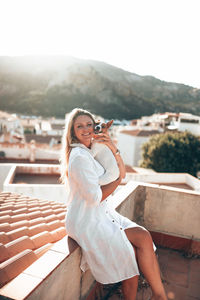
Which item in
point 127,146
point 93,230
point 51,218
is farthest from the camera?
point 127,146

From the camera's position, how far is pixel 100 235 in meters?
1.89

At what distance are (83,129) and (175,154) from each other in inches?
697

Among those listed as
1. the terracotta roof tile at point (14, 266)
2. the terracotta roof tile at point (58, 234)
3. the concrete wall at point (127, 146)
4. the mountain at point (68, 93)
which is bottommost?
the concrete wall at point (127, 146)

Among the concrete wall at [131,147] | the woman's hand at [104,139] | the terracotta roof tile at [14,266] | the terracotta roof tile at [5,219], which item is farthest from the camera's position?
the concrete wall at [131,147]

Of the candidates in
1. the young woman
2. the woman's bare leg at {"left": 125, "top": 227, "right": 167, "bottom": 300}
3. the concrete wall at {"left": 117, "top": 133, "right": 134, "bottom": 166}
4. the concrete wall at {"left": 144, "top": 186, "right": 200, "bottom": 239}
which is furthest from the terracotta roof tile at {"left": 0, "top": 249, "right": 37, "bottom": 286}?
the concrete wall at {"left": 117, "top": 133, "right": 134, "bottom": 166}

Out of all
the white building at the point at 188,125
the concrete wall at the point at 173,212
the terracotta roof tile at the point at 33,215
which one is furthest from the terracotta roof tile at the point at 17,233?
the white building at the point at 188,125

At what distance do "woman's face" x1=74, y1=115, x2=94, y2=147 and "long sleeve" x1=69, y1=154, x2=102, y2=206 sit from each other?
36 cm

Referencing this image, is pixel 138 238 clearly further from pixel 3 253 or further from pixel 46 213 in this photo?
pixel 46 213

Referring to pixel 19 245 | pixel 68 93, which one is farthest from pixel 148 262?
pixel 68 93

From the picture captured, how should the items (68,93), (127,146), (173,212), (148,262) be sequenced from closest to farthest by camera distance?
(148,262), (173,212), (127,146), (68,93)

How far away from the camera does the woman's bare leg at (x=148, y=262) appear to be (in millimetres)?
1998

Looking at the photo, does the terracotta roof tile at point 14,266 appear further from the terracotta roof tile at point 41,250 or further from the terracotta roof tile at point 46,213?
the terracotta roof tile at point 46,213

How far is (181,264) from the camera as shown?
3.09m

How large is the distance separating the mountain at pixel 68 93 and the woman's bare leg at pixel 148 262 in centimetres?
Result: 6903
